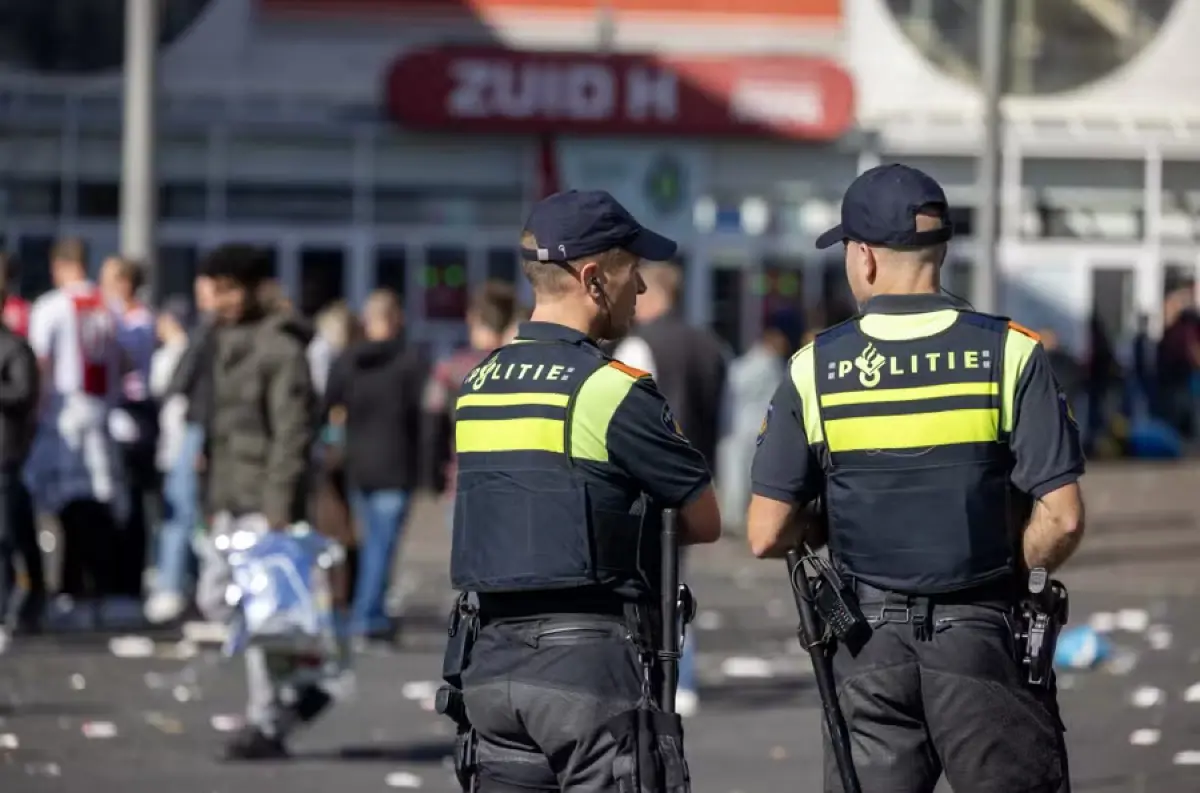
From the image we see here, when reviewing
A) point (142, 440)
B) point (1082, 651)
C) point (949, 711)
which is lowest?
point (1082, 651)

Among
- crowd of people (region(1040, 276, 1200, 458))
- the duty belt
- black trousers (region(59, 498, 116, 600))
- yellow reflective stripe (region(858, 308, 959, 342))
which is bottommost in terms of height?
crowd of people (region(1040, 276, 1200, 458))

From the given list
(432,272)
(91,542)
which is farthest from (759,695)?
(432,272)

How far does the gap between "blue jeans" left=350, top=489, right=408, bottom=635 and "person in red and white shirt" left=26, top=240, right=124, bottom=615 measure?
1.43 meters

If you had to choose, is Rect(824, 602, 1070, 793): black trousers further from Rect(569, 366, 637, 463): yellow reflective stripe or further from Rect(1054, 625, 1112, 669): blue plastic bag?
Rect(1054, 625, 1112, 669): blue plastic bag

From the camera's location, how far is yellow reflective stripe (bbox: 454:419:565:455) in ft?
16.5

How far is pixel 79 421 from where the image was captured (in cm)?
1289

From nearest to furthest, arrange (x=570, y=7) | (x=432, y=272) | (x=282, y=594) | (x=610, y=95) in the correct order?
(x=282, y=594)
(x=610, y=95)
(x=432, y=272)
(x=570, y=7)

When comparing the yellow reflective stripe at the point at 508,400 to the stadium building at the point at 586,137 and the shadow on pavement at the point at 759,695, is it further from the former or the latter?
the stadium building at the point at 586,137

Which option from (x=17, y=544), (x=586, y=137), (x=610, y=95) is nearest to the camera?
(x=17, y=544)

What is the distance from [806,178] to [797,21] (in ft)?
7.44

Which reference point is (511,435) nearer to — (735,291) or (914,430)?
(914,430)

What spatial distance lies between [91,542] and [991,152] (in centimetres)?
934

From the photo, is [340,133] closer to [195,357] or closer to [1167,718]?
[195,357]

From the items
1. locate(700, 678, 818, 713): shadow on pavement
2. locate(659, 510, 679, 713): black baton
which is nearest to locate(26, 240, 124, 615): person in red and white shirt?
locate(700, 678, 818, 713): shadow on pavement
